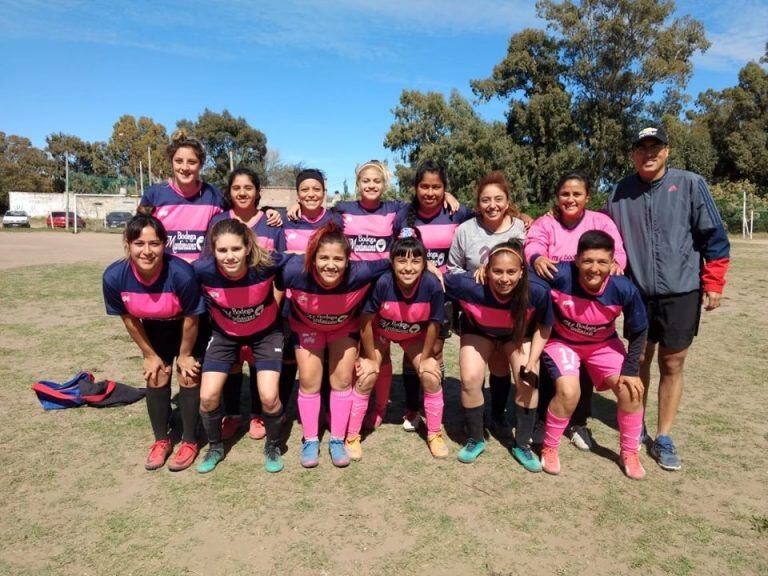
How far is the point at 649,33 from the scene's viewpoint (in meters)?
27.8

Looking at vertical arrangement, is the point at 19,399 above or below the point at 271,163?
below

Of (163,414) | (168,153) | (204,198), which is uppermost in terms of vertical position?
(168,153)

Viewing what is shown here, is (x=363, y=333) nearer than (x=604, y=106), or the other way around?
(x=363, y=333)

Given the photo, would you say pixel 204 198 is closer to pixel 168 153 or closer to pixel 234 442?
pixel 168 153

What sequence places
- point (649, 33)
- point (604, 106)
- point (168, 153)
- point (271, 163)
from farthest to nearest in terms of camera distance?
point (271, 163) → point (604, 106) → point (649, 33) → point (168, 153)

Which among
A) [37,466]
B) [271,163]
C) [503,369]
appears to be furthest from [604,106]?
[271,163]

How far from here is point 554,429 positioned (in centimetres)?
369

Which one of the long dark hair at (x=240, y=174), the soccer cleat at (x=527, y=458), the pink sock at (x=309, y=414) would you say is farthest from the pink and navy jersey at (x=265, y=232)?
the soccer cleat at (x=527, y=458)

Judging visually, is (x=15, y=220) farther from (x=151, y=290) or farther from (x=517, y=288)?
A: (x=517, y=288)

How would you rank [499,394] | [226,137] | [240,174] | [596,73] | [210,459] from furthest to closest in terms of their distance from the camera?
1. [226,137]
2. [596,73]
3. [499,394]
4. [240,174]
5. [210,459]

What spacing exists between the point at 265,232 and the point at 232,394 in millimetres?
1319

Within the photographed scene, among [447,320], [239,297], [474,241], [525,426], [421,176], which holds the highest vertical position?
[421,176]

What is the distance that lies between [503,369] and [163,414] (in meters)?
2.54

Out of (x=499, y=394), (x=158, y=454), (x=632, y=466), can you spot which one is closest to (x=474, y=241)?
(x=499, y=394)
